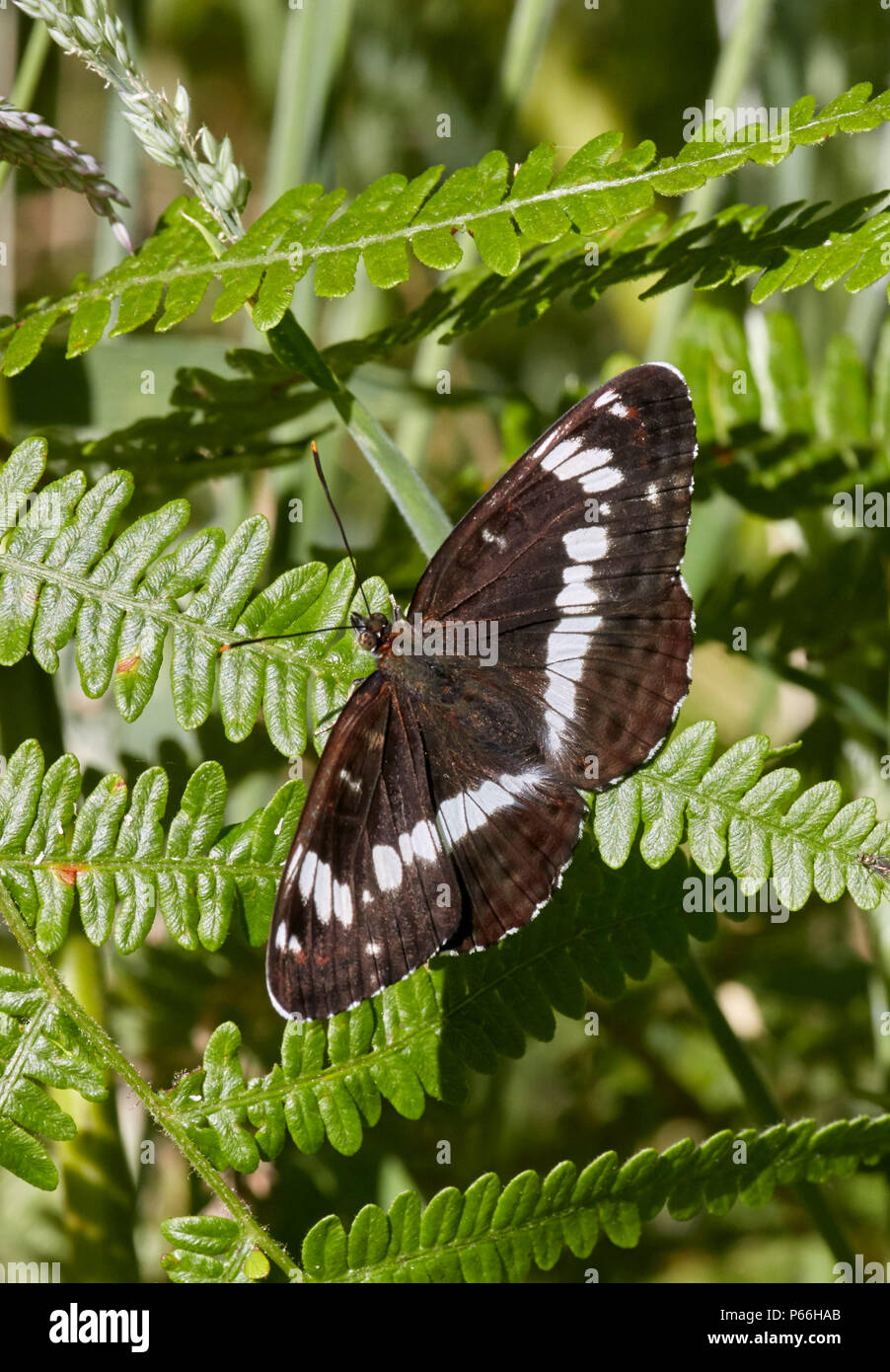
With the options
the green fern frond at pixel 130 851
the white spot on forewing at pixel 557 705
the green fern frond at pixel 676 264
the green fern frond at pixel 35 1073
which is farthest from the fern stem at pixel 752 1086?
the green fern frond at pixel 676 264

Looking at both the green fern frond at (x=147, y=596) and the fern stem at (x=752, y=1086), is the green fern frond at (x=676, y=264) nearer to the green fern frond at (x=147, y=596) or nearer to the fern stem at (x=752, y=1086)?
the green fern frond at (x=147, y=596)

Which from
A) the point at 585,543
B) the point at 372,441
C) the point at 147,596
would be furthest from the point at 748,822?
the point at 147,596

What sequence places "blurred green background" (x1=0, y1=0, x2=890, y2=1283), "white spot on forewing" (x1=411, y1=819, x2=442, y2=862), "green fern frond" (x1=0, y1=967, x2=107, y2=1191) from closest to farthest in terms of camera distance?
"green fern frond" (x1=0, y1=967, x2=107, y2=1191), "white spot on forewing" (x1=411, y1=819, x2=442, y2=862), "blurred green background" (x1=0, y1=0, x2=890, y2=1283)

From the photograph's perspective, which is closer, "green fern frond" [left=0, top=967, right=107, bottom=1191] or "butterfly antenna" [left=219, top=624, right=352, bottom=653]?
"green fern frond" [left=0, top=967, right=107, bottom=1191]

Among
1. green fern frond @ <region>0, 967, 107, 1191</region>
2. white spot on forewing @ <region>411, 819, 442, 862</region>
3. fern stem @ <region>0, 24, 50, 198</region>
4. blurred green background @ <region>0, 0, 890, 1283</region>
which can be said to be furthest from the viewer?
blurred green background @ <region>0, 0, 890, 1283</region>

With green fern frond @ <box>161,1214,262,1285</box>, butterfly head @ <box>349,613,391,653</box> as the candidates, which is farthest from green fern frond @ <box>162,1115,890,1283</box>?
butterfly head @ <box>349,613,391,653</box>

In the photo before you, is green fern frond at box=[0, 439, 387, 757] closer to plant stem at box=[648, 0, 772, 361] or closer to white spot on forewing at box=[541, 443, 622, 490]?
white spot on forewing at box=[541, 443, 622, 490]
